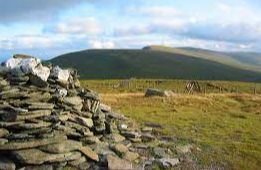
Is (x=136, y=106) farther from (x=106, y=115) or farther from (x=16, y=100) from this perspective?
(x=16, y=100)

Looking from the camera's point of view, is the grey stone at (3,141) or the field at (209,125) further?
the field at (209,125)

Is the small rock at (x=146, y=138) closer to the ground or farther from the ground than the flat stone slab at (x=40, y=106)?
closer to the ground

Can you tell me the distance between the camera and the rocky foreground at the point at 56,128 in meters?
21.7

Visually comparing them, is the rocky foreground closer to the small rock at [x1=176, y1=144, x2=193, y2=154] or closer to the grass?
the small rock at [x1=176, y1=144, x2=193, y2=154]

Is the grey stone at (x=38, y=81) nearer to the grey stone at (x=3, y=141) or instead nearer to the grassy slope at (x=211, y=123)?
the grey stone at (x=3, y=141)

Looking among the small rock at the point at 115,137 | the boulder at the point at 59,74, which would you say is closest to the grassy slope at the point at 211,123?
the small rock at the point at 115,137

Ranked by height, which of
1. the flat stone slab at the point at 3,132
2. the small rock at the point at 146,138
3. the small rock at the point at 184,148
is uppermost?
the flat stone slab at the point at 3,132

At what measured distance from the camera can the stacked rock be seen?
21.6 meters

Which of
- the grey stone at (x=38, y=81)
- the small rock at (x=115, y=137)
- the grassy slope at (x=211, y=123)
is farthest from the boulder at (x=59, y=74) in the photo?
the grassy slope at (x=211, y=123)

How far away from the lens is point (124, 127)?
2858 centimetres

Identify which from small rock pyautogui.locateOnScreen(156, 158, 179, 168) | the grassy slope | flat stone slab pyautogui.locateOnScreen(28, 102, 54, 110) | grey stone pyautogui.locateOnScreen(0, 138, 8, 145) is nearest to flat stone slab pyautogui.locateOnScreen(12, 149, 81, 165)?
grey stone pyautogui.locateOnScreen(0, 138, 8, 145)

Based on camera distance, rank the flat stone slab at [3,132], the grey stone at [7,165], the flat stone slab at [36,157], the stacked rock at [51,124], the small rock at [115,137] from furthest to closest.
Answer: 1. the small rock at [115,137]
2. the flat stone slab at [3,132]
3. the stacked rock at [51,124]
4. the flat stone slab at [36,157]
5. the grey stone at [7,165]

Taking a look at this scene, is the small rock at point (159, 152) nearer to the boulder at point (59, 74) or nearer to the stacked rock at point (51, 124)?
the stacked rock at point (51, 124)

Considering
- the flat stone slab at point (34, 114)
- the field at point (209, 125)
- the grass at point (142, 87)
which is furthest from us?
the grass at point (142, 87)
